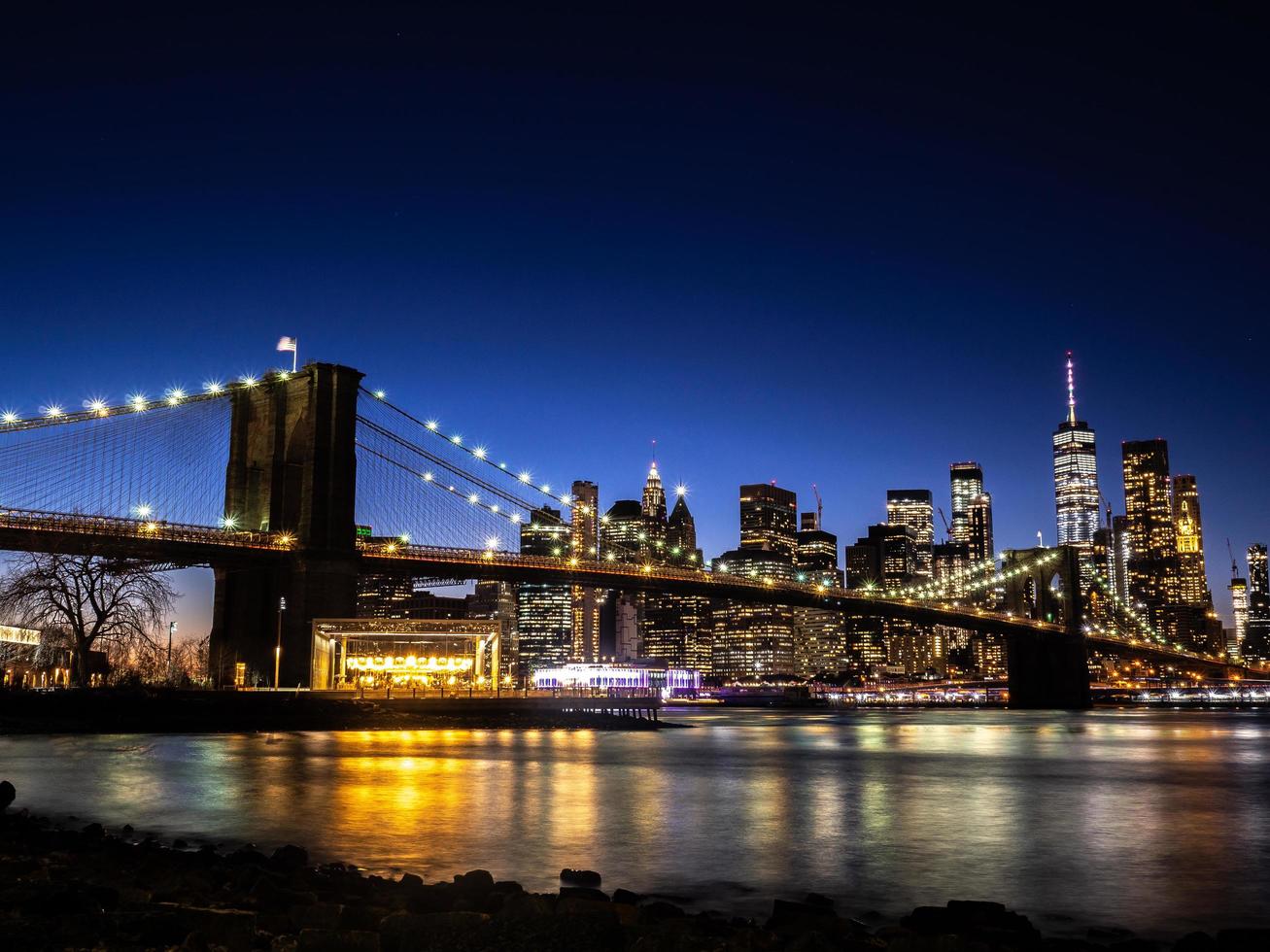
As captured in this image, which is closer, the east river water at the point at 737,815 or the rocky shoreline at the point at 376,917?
the rocky shoreline at the point at 376,917

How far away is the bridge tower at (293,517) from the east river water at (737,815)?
17.2 meters

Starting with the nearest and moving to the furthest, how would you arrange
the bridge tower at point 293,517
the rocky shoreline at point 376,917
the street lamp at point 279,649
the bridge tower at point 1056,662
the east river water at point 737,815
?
1. the rocky shoreline at point 376,917
2. the east river water at point 737,815
3. the street lamp at point 279,649
4. the bridge tower at point 293,517
5. the bridge tower at point 1056,662

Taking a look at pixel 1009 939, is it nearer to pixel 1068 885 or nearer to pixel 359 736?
pixel 1068 885

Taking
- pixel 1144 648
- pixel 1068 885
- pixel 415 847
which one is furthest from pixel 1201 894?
pixel 1144 648

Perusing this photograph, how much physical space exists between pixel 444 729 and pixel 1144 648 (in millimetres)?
96594

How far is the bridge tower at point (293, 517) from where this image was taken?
212 ft

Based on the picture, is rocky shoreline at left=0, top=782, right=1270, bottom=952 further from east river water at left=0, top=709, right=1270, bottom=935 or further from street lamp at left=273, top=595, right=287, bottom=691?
street lamp at left=273, top=595, right=287, bottom=691

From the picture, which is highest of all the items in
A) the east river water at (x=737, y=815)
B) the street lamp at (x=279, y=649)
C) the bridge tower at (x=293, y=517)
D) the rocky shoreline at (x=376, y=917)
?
the bridge tower at (x=293, y=517)

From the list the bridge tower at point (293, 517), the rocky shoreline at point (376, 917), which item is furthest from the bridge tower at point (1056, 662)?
the rocky shoreline at point (376, 917)

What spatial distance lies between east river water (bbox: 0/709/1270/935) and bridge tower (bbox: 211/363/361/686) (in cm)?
1722

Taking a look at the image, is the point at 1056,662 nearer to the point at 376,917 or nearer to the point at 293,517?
the point at 293,517

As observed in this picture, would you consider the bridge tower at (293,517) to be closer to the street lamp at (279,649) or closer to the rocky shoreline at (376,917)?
the street lamp at (279,649)

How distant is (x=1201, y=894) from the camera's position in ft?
56.3

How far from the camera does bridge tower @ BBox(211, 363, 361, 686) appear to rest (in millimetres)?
64750
